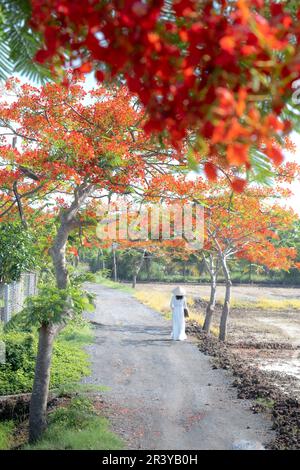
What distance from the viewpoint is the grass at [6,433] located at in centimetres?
667

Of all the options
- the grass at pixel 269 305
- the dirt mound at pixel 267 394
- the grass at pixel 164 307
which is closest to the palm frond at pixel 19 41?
the dirt mound at pixel 267 394

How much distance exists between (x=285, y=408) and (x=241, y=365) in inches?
136

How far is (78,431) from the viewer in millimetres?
6531

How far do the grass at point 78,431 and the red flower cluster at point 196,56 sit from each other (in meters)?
5.07

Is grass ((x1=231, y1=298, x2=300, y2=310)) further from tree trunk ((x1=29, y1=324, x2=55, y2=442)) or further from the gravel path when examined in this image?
tree trunk ((x1=29, y1=324, x2=55, y2=442))

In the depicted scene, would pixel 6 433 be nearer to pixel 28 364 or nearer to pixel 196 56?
pixel 28 364

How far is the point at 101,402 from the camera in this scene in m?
8.04

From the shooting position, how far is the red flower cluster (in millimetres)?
1422

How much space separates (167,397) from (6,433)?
2.66 m

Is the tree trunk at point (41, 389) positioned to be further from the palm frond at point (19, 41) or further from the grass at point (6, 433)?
the palm frond at point (19, 41)

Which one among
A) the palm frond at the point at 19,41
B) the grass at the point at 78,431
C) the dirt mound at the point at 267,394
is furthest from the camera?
the dirt mound at the point at 267,394

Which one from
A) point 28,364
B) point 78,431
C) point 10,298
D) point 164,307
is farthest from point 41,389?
point 164,307

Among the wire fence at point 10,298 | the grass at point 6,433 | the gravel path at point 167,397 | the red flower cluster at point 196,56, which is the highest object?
the red flower cluster at point 196,56

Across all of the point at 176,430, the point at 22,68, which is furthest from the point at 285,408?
the point at 22,68
